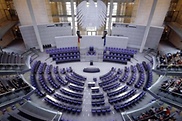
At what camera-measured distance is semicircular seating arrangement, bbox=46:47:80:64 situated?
23453 millimetres

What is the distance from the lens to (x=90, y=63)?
2283 centimetres

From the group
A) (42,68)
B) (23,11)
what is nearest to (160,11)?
(42,68)

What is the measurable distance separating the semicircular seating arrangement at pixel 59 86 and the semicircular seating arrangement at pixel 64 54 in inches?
83.3

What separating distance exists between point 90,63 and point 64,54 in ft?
15.5

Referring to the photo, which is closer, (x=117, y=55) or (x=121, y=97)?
(x=121, y=97)

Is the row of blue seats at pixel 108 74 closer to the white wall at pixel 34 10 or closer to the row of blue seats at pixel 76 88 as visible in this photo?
the row of blue seats at pixel 76 88

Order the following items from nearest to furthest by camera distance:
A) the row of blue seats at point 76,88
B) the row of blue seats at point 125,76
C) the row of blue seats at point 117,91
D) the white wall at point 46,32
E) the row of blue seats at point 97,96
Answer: the row of blue seats at point 97,96 < the row of blue seats at point 117,91 < the row of blue seats at point 76,88 < the row of blue seats at point 125,76 < the white wall at point 46,32

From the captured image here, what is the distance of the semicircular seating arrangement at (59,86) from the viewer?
16.0 m

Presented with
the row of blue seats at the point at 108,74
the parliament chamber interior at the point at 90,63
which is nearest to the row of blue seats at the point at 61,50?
the parliament chamber interior at the point at 90,63

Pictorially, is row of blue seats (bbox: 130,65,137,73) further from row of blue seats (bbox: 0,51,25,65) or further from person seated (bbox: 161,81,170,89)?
row of blue seats (bbox: 0,51,25,65)

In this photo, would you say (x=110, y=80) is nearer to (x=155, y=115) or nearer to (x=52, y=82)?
(x=155, y=115)

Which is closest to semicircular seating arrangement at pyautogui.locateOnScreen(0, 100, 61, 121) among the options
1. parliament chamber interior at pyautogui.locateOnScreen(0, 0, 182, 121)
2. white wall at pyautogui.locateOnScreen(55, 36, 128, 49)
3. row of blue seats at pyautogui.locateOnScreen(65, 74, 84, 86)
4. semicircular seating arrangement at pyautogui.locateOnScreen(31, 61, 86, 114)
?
parliament chamber interior at pyautogui.locateOnScreen(0, 0, 182, 121)

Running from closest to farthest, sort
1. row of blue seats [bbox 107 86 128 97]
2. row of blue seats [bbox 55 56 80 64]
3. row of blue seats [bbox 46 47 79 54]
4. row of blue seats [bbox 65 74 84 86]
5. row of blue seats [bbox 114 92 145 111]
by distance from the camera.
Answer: row of blue seats [bbox 114 92 145 111] → row of blue seats [bbox 107 86 128 97] → row of blue seats [bbox 65 74 84 86] → row of blue seats [bbox 55 56 80 64] → row of blue seats [bbox 46 47 79 54]

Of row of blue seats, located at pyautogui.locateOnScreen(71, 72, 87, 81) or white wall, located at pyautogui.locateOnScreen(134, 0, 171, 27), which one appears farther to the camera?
white wall, located at pyautogui.locateOnScreen(134, 0, 171, 27)
